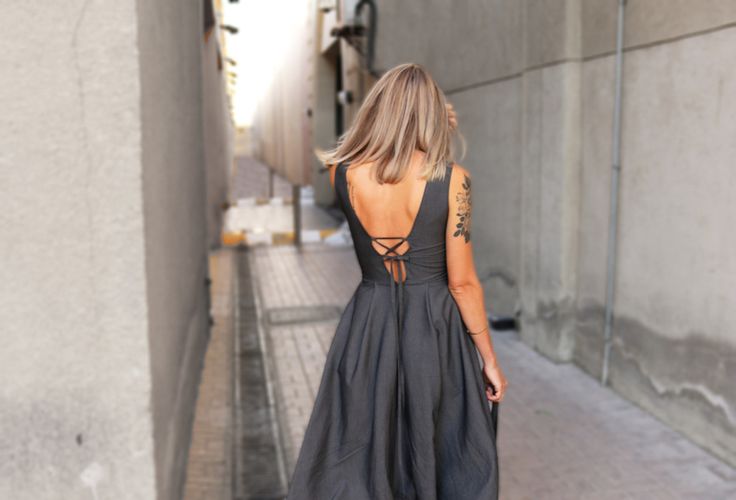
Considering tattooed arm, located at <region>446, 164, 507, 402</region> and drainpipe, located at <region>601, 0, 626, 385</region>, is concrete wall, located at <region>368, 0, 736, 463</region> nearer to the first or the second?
drainpipe, located at <region>601, 0, 626, 385</region>

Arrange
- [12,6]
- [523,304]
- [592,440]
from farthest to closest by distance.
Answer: [523,304]
[592,440]
[12,6]

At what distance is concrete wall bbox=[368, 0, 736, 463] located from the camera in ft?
12.5

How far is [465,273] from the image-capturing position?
2514 mm

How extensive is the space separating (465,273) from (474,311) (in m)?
0.14

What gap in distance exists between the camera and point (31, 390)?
2.19 meters

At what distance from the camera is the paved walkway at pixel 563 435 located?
359 cm

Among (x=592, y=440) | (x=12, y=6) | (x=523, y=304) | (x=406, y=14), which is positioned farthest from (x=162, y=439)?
(x=406, y=14)

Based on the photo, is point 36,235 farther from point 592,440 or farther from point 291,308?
point 291,308

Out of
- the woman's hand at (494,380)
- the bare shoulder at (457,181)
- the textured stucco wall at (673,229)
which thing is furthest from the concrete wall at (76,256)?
the textured stucco wall at (673,229)

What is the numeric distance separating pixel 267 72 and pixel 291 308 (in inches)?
1242

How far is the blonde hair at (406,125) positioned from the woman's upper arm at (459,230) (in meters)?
0.07

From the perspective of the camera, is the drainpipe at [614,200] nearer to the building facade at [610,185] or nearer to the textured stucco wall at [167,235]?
the building facade at [610,185]

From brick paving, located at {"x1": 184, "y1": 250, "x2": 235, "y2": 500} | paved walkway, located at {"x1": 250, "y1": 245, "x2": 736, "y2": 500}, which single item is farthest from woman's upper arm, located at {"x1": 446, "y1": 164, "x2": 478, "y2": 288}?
brick paving, located at {"x1": 184, "y1": 250, "x2": 235, "y2": 500}

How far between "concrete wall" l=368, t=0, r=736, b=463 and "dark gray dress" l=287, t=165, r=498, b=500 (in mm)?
1880
